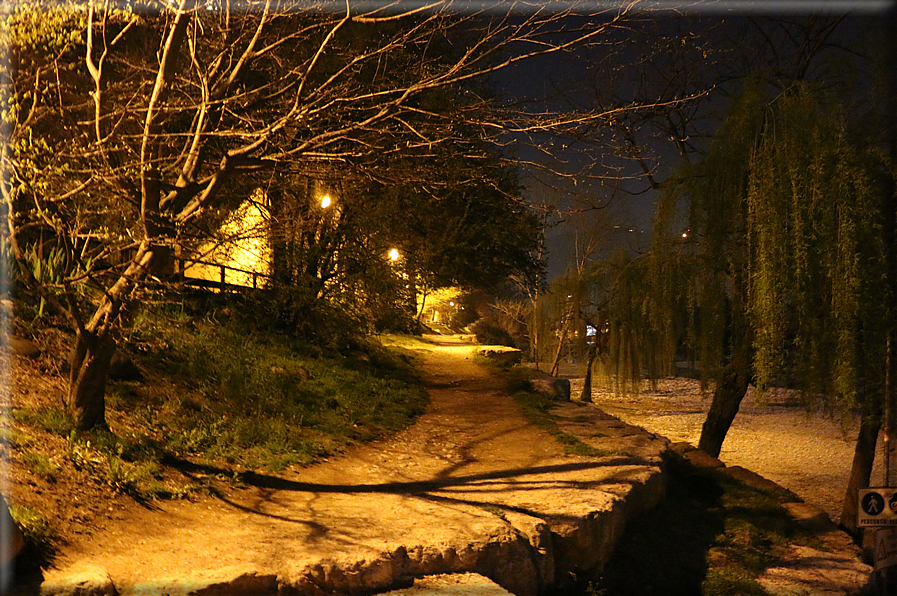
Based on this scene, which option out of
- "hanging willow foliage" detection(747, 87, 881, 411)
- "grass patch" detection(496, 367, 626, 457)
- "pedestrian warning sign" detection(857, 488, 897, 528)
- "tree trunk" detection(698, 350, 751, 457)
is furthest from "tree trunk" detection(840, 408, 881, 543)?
"grass patch" detection(496, 367, 626, 457)

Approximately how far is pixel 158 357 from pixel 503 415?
5312mm

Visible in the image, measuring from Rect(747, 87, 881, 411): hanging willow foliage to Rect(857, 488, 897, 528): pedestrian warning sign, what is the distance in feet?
2.90

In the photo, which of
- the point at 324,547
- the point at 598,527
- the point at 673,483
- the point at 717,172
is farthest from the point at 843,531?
the point at 324,547

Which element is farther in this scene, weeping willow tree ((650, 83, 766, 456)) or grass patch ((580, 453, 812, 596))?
weeping willow tree ((650, 83, 766, 456))

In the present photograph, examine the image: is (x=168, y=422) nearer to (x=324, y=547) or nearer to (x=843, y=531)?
(x=324, y=547)

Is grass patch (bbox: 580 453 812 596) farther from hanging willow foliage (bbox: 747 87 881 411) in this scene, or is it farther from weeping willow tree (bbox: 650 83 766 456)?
hanging willow foliage (bbox: 747 87 881 411)

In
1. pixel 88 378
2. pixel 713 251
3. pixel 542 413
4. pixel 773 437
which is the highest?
pixel 713 251

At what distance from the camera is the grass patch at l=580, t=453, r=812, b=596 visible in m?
6.15

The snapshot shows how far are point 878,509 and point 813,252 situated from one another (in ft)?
7.52

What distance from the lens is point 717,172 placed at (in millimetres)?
7848

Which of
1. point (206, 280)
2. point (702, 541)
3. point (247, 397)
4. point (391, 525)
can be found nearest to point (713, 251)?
point (702, 541)

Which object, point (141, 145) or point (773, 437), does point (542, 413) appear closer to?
point (141, 145)

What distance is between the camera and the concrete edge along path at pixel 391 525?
3961 mm

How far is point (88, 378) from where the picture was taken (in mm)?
5727
